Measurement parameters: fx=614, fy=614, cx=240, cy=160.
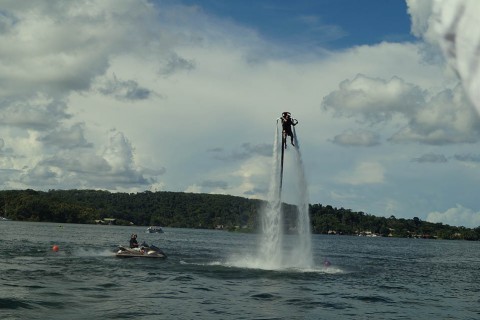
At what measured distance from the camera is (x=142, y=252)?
78250mm

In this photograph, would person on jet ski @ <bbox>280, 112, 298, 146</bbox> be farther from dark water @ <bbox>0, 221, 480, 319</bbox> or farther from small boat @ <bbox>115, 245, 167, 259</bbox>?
small boat @ <bbox>115, 245, 167, 259</bbox>

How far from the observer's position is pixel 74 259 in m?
74.2

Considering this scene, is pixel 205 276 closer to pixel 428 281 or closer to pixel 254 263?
pixel 254 263

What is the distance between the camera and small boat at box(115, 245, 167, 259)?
77875 millimetres

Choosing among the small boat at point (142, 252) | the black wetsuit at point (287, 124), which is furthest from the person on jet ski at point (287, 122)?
the small boat at point (142, 252)

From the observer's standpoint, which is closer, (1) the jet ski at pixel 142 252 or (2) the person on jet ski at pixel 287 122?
(2) the person on jet ski at pixel 287 122

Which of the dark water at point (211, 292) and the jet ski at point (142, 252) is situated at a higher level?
the jet ski at point (142, 252)

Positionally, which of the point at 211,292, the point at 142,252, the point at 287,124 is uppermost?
the point at 287,124

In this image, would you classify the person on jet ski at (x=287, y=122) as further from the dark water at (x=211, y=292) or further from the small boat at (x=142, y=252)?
the small boat at (x=142, y=252)

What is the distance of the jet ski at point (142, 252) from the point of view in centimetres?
7788

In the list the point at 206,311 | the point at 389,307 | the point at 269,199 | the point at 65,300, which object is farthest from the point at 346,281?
the point at 65,300

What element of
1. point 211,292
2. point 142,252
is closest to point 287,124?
point 211,292

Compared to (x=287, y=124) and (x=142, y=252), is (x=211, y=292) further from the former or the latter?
(x=142, y=252)

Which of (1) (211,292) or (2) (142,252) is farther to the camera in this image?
(2) (142,252)
